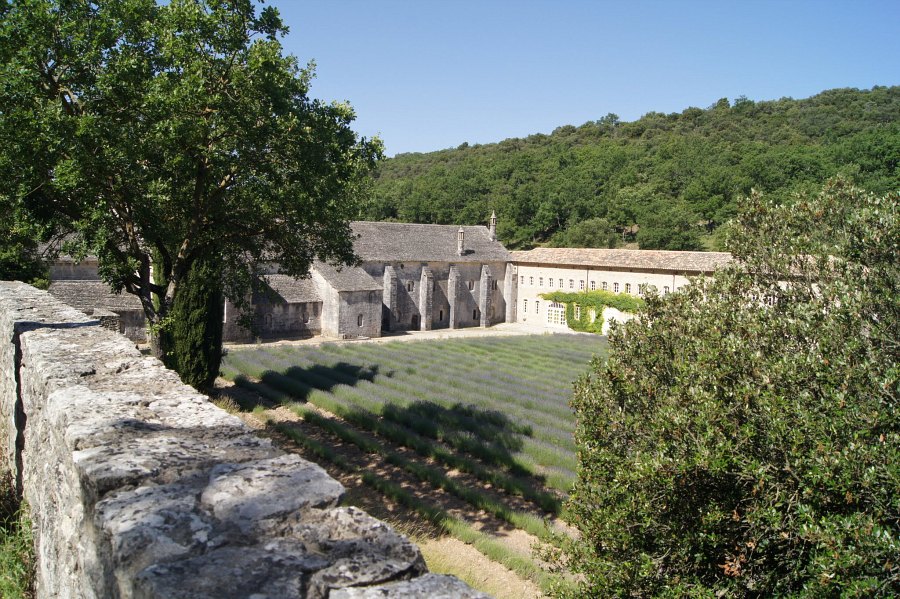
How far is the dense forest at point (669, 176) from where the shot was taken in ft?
202

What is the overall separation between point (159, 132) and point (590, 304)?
131 feet

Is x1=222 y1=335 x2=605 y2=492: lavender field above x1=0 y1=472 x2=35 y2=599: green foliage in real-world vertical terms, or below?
below

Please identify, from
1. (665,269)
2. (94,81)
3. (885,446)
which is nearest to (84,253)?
(94,81)

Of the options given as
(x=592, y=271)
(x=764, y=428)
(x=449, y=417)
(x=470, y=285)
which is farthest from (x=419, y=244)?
(x=764, y=428)

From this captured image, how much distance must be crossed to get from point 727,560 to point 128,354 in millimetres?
7103

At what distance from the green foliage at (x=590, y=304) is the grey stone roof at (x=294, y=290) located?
20.0 m

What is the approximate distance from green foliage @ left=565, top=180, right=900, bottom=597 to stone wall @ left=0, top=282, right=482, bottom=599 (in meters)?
4.49

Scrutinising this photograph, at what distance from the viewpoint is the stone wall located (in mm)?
→ 2490

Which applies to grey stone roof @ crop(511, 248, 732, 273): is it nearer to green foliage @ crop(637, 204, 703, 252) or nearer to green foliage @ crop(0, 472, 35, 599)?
green foliage @ crop(637, 204, 703, 252)

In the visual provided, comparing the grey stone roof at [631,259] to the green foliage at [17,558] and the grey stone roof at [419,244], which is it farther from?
the green foliage at [17,558]

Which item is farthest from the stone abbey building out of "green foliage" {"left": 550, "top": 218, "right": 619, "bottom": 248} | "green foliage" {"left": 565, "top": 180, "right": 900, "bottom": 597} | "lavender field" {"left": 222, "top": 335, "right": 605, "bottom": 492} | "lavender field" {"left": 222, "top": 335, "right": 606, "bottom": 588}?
"green foliage" {"left": 565, "top": 180, "right": 900, "bottom": 597}

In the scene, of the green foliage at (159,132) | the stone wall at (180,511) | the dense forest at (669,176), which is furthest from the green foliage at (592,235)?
the stone wall at (180,511)

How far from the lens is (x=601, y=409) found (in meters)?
8.73

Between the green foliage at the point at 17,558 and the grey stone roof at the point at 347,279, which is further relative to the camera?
the grey stone roof at the point at 347,279
